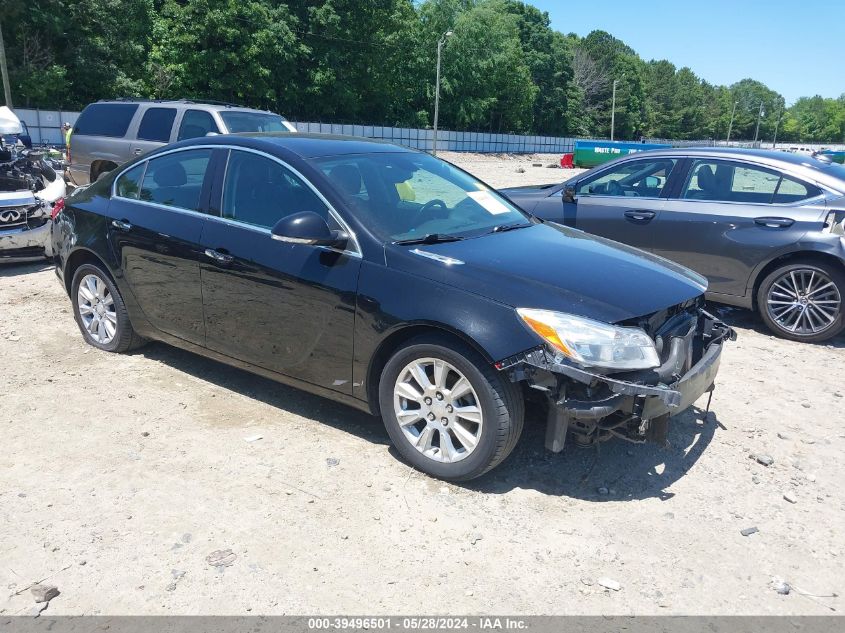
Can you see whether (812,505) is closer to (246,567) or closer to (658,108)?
(246,567)

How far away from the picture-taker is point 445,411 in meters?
3.60

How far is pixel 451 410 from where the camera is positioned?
3582mm

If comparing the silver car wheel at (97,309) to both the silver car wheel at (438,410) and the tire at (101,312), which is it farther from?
the silver car wheel at (438,410)

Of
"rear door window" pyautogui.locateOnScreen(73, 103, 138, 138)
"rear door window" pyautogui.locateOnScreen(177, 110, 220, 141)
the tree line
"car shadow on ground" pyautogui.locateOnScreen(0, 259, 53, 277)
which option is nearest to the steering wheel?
"car shadow on ground" pyautogui.locateOnScreen(0, 259, 53, 277)

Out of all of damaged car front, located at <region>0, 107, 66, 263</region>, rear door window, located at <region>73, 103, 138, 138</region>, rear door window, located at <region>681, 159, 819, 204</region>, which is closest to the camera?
rear door window, located at <region>681, 159, 819, 204</region>

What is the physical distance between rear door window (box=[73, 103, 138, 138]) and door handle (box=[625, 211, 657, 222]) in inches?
336

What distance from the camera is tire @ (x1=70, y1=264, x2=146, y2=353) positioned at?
5.27 meters

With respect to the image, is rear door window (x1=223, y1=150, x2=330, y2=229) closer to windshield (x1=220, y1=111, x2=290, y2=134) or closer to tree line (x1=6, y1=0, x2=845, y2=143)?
windshield (x1=220, y1=111, x2=290, y2=134)

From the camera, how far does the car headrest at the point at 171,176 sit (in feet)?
15.9

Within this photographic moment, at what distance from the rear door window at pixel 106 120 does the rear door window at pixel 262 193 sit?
27.4 ft

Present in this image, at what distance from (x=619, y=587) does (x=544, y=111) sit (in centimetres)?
9199

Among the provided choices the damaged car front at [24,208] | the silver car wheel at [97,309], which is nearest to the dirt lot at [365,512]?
the silver car wheel at [97,309]

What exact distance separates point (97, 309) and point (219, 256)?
1.70 meters

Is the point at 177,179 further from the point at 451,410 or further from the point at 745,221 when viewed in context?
the point at 745,221
